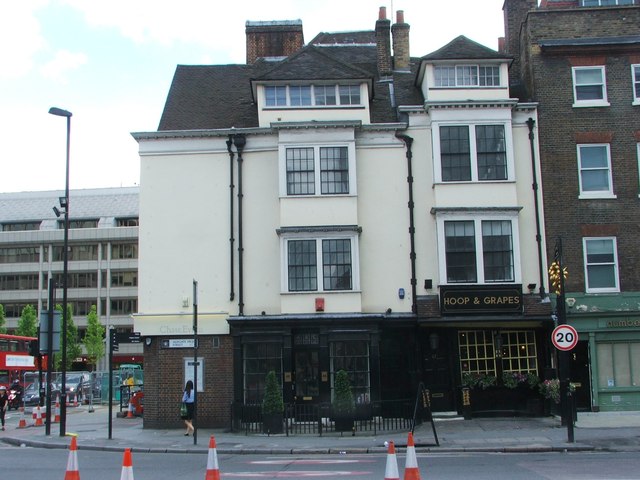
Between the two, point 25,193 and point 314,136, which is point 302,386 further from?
point 25,193

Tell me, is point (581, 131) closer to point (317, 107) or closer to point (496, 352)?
point (496, 352)

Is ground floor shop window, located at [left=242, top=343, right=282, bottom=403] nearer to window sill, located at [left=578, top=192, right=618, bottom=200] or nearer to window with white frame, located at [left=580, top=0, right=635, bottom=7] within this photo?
window sill, located at [left=578, top=192, right=618, bottom=200]

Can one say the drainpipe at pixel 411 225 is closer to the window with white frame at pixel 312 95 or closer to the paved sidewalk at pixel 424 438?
the window with white frame at pixel 312 95

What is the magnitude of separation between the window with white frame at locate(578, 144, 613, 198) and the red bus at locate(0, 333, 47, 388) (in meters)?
30.4

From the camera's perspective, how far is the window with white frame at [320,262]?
23969mm

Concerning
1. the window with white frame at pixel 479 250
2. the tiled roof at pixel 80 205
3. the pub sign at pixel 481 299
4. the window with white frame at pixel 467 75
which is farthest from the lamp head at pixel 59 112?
the tiled roof at pixel 80 205

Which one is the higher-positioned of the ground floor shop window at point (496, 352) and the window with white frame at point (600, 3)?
the window with white frame at point (600, 3)

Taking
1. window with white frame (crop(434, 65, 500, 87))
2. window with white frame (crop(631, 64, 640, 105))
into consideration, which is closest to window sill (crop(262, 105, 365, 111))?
window with white frame (crop(434, 65, 500, 87))

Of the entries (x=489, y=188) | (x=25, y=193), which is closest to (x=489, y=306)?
(x=489, y=188)

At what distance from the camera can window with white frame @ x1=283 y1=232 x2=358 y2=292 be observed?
2397 centimetres

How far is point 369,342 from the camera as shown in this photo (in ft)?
76.9

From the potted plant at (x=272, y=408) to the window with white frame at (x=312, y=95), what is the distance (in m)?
9.10

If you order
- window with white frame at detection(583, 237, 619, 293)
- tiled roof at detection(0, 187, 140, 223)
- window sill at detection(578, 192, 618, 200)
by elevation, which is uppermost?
tiled roof at detection(0, 187, 140, 223)

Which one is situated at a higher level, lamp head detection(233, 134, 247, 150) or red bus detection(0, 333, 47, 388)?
lamp head detection(233, 134, 247, 150)
